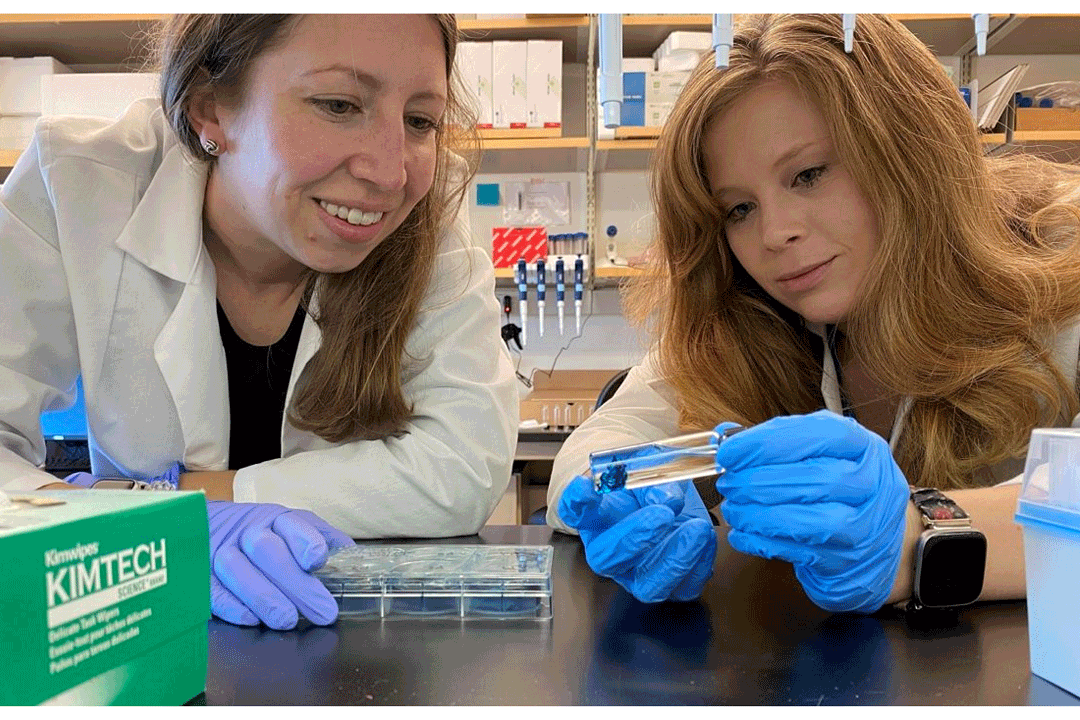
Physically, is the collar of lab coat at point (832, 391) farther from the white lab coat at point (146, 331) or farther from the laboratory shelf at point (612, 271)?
the laboratory shelf at point (612, 271)

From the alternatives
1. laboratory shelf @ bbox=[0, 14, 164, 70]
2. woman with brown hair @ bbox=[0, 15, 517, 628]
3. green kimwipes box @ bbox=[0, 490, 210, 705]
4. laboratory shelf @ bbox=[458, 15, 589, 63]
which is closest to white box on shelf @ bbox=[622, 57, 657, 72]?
laboratory shelf @ bbox=[458, 15, 589, 63]

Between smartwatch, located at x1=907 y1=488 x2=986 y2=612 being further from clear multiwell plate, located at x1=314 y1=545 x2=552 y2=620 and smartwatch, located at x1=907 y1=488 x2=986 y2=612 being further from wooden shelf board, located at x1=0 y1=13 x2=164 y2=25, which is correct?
wooden shelf board, located at x1=0 y1=13 x2=164 y2=25

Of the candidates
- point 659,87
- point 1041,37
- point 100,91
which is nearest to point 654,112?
point 659,87

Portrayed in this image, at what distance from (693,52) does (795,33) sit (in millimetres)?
2018

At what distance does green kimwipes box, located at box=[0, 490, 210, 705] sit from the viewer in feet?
1.36

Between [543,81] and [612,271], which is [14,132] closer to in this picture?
[543,81]

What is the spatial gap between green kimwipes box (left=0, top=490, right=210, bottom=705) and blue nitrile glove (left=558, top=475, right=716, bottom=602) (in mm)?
370

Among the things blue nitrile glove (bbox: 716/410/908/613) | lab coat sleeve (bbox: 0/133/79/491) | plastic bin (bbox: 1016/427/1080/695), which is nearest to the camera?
plastic bin (bbox: 1016/427/1080/695)

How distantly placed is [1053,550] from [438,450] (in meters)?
0.73

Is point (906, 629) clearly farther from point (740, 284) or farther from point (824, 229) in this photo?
point (740, 284)

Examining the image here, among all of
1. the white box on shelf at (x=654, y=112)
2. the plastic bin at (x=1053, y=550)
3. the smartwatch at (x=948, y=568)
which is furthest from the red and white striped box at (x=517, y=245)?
the plastic bin at (x=1053, y=550)

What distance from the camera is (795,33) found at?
1.13 m

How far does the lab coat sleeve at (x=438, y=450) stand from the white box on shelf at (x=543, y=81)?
187cm

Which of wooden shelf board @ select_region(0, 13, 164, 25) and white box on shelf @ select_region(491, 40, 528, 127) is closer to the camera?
wooden shelf board @ select_region(0, 13, 164, 25)
